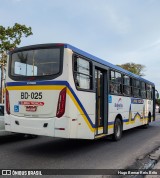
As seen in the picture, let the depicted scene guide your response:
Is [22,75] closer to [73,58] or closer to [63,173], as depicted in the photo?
[73,58]

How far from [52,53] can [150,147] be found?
501cm

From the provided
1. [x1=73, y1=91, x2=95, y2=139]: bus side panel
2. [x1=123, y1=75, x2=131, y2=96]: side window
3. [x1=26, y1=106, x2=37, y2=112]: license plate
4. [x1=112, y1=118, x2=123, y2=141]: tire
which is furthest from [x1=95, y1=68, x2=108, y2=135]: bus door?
[x1=26, y1=106, x2=37, y2=112]: license plate

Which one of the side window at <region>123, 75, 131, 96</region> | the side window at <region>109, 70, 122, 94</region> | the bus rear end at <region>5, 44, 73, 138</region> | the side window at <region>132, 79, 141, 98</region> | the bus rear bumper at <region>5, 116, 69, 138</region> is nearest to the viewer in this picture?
the bus rear bumper at <region>5, 116, 69, 138</region>

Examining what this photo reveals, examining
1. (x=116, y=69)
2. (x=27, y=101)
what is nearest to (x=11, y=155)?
(x=27, y=101)

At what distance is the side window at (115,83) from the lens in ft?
35.4

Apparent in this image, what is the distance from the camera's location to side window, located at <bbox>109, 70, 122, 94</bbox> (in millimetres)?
10805

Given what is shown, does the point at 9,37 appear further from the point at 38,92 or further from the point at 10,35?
the point at 38,92

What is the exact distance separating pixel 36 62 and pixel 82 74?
1452 millimetres

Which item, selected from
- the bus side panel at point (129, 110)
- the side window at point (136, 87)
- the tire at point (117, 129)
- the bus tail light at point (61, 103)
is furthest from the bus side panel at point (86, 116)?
the side window at point (136, 87)

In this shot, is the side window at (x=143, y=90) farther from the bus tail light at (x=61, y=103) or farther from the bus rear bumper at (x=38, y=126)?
Result: the bus rear bumper at (x=38, y=126)

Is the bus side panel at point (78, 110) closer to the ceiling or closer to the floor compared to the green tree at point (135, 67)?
closer to the floor

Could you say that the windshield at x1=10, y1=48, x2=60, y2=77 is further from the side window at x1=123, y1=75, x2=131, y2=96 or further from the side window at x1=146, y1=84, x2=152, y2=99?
the side window at x1=146, y1=84, x2=152, y2=99

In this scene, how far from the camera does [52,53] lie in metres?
8.00

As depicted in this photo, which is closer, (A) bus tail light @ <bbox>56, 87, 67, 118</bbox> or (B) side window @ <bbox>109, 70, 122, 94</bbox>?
(A) bus tail light @ <bbox>56, 87, 67, 118</bbox>
